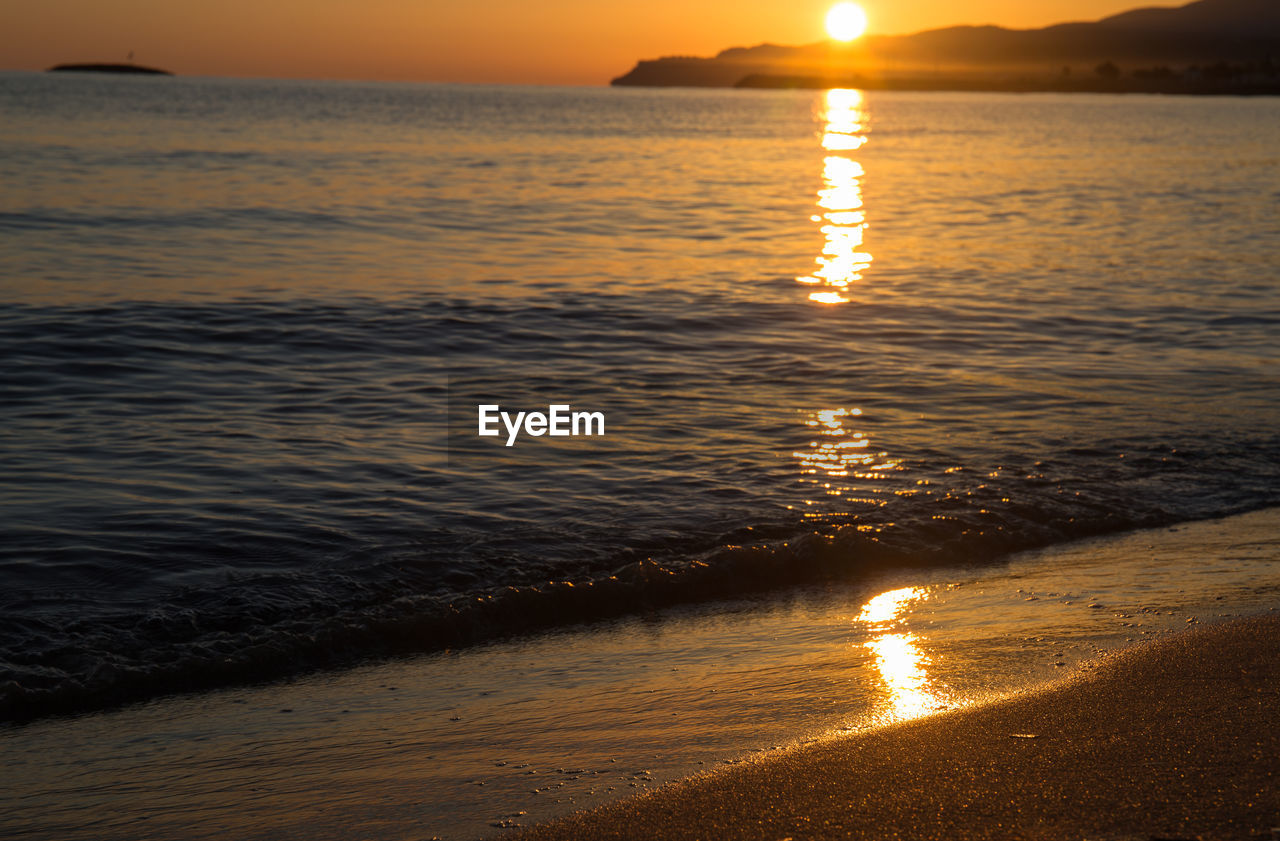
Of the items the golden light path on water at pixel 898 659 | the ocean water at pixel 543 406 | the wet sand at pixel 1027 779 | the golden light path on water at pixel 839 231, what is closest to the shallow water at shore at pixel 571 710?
the golden light path on water at pixel 898 659

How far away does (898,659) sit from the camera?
5.04 meters

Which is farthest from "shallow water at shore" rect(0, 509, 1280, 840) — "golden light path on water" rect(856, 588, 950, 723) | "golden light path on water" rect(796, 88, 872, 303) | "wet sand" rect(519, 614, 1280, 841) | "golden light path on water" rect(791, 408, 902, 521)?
"golden light path on water" rect(796, 88, 872, 303)

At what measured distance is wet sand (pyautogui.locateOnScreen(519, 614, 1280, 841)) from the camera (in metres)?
3.46

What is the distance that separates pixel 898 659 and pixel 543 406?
618 cm

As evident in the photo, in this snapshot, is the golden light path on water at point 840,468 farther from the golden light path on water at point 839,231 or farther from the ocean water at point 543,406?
the golden light path on water at point 839,231

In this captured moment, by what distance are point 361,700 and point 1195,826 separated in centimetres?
312

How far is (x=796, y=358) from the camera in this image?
1306cm

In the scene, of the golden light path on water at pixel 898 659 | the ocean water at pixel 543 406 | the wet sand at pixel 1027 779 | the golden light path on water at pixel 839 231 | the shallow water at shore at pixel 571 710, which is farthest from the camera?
the golden light path on water at pixel 839 231

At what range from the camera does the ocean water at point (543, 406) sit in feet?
20.4

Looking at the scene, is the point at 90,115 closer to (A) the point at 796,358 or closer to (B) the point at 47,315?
(B) the point at 47,315

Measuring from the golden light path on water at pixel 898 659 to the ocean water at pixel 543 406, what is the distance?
2.00 ft

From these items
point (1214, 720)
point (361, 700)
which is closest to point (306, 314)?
point (361, 700)

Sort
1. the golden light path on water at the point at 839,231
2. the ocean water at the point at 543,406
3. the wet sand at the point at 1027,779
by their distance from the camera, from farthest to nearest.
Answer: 1. the golden light path on water at the point at 839,231
2. the ocean water at the point at 543,406
3. the wet sand at the point at 1027,779

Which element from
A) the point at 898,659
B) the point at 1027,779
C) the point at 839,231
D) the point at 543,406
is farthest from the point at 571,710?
the point at 839,231
